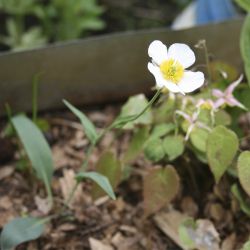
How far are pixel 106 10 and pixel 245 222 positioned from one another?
1.03 metres

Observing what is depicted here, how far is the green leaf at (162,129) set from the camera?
1317mm

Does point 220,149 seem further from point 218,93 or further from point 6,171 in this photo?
point 6,171

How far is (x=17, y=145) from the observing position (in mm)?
1505

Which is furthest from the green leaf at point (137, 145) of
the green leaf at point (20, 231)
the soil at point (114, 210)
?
the green leaf at point (20, 231)

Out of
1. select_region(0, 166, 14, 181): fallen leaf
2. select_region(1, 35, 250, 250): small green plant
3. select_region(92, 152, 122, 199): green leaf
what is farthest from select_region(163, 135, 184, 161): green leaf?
select_region(0, 166, 14, 181): fallen leaf

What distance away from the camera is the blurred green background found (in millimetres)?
1894

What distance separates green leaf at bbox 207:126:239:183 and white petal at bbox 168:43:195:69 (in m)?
0.22

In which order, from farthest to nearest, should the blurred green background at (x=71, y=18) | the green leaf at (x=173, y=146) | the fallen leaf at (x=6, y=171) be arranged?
1. the blurred green background at (x=71, y=18)
2. the fallen leaf at (x=6, y=171)
3. the green leaf at (x=173, y=146)

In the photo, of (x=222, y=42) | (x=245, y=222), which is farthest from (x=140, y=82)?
(x=245, y=222)

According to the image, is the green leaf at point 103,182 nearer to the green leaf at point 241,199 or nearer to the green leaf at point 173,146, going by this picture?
the green leaf at point 173,146

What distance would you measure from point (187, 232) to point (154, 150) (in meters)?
0.18

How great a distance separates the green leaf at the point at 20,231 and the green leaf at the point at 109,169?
14 cm

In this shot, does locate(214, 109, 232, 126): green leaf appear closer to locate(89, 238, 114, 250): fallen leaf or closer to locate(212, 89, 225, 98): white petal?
locate(212, 89, 225, 98): white petal

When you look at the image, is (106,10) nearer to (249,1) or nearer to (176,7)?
(176,7)
